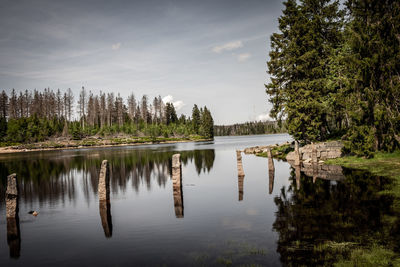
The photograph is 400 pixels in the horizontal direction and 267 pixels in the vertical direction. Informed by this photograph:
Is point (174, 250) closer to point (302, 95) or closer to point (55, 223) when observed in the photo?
point (55, 223)

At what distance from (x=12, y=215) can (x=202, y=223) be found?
33.8 ft

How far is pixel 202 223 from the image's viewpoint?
13102mm

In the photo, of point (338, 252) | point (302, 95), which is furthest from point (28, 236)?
point (302, 95)

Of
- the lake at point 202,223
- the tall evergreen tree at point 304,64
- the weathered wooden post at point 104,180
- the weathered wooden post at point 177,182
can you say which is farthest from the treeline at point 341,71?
the weathered wooden post at point 104,180

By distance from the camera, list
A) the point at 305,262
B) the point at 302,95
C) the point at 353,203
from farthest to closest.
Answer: the point at 302,95 → the point at 353,203 → the point at 305,262

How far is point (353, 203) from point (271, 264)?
806 centimetres

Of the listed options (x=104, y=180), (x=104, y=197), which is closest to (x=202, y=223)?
(x=104, y=180)

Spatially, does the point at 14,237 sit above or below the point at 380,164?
below

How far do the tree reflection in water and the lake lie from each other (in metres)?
0.04

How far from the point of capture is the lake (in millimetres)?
9438

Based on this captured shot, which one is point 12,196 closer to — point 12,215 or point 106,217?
point 12,215

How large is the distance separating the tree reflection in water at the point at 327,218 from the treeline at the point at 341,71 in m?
9.27

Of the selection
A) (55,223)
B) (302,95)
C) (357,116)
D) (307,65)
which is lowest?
(55,223)

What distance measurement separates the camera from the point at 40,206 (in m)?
18.4
